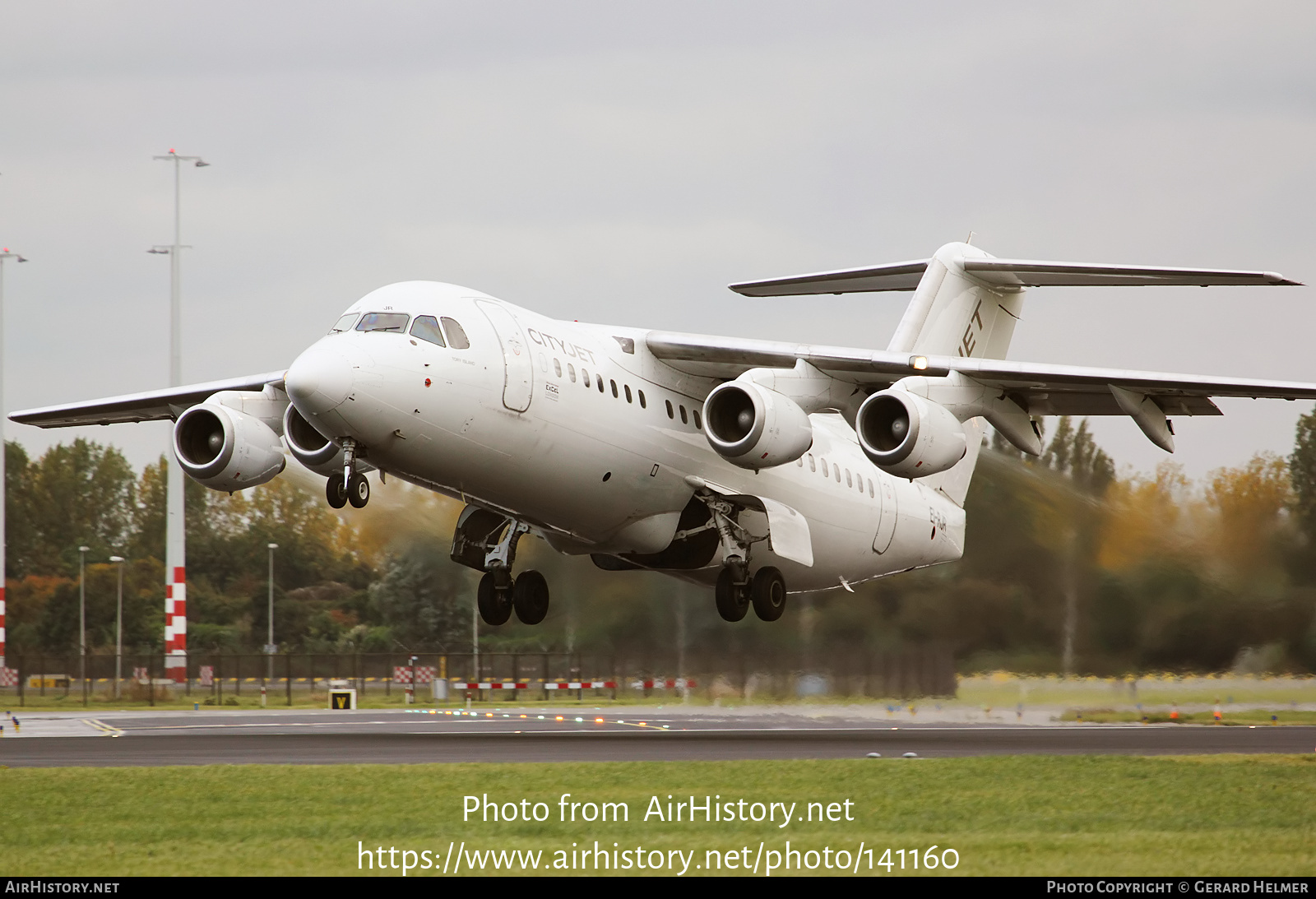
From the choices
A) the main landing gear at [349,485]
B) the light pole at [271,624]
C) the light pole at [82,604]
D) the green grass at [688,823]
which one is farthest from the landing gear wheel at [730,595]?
the light pole at [82,604]

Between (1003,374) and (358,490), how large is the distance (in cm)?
689

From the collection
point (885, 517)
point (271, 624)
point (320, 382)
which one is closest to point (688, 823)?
point (320, 382)

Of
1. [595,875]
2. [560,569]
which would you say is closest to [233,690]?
[560,569]

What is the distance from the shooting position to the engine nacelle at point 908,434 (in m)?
16.2

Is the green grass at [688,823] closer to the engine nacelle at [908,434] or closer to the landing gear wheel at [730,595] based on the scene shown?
the engine nacelle at [908,434]

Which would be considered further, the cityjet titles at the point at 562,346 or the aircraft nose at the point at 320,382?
the cityjet titles at the point at 562,346

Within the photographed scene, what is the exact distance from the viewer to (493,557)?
62.4ft

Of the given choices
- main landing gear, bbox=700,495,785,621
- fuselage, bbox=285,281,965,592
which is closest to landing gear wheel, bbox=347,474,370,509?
fuselage, bbox=285,281,965,592

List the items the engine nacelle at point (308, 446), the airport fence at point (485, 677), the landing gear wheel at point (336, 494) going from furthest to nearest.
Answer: the airport fence at point (485, 677), the engine nacelle at point (308, 446), the landing gear wheel at point (336, 494)

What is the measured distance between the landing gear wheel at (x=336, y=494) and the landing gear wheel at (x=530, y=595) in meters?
4.30

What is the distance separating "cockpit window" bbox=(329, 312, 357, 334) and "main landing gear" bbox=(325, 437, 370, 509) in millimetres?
1066

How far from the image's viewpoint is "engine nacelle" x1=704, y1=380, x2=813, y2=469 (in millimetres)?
16547

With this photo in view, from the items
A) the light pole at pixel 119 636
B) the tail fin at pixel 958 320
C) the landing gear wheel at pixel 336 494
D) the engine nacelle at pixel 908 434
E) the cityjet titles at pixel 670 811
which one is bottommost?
the cityjet titles at pixel 670 811
